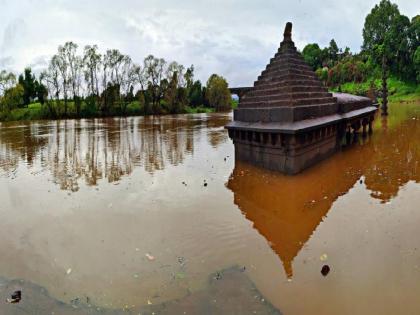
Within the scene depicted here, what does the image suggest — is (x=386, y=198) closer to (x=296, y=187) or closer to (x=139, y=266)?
(x=296, y=187)

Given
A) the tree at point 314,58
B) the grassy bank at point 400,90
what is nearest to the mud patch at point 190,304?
the grassy bank at point 400,90

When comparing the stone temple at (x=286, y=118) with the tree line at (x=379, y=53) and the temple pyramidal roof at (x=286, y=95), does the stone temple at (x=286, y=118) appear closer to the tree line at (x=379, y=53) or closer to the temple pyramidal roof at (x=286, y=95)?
the temple pyramidal roof at (x=286, y=95)

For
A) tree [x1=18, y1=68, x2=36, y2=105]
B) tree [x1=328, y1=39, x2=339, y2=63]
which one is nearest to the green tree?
tree [x1=18, y1=68, x2=36, y2=105]

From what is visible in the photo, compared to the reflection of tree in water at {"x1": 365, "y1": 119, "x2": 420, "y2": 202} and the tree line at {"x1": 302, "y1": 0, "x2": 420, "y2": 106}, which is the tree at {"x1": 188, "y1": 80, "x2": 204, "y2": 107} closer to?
the tree line at {"x1": 302, "y1": 0, "x2": 420, "y2": 106}

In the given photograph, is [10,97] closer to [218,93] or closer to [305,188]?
[218,93]

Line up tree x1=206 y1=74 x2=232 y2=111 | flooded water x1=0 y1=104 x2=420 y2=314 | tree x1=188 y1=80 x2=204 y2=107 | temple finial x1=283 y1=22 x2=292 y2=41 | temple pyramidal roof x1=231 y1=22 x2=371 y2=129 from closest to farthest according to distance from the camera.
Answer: flooded water x1=0 y1=104 x2=420 y2=314, temple pyramidal roof x1=231 y1=22 x2=371 y2=129, temple finial x1=283 y1=22 x2=292 y2=41, tree x1=206 y1=74 x2=232 y2=111, tree x1=188 y1=80 x2=204 y2=107

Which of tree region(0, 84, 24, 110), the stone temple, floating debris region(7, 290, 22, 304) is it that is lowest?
floating debris region(7, 290, 22, 304)

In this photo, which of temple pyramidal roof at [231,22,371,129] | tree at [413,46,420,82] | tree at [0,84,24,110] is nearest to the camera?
temple pyramidal roof at [231,22,371,129]

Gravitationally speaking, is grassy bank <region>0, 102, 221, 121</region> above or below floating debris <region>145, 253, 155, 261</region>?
above

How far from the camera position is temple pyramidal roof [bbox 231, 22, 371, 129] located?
862cm

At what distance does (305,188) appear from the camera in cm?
753

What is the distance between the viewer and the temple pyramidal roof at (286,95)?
862cm

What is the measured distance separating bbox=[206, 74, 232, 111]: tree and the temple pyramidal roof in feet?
184

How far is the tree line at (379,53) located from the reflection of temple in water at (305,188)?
2697cm
